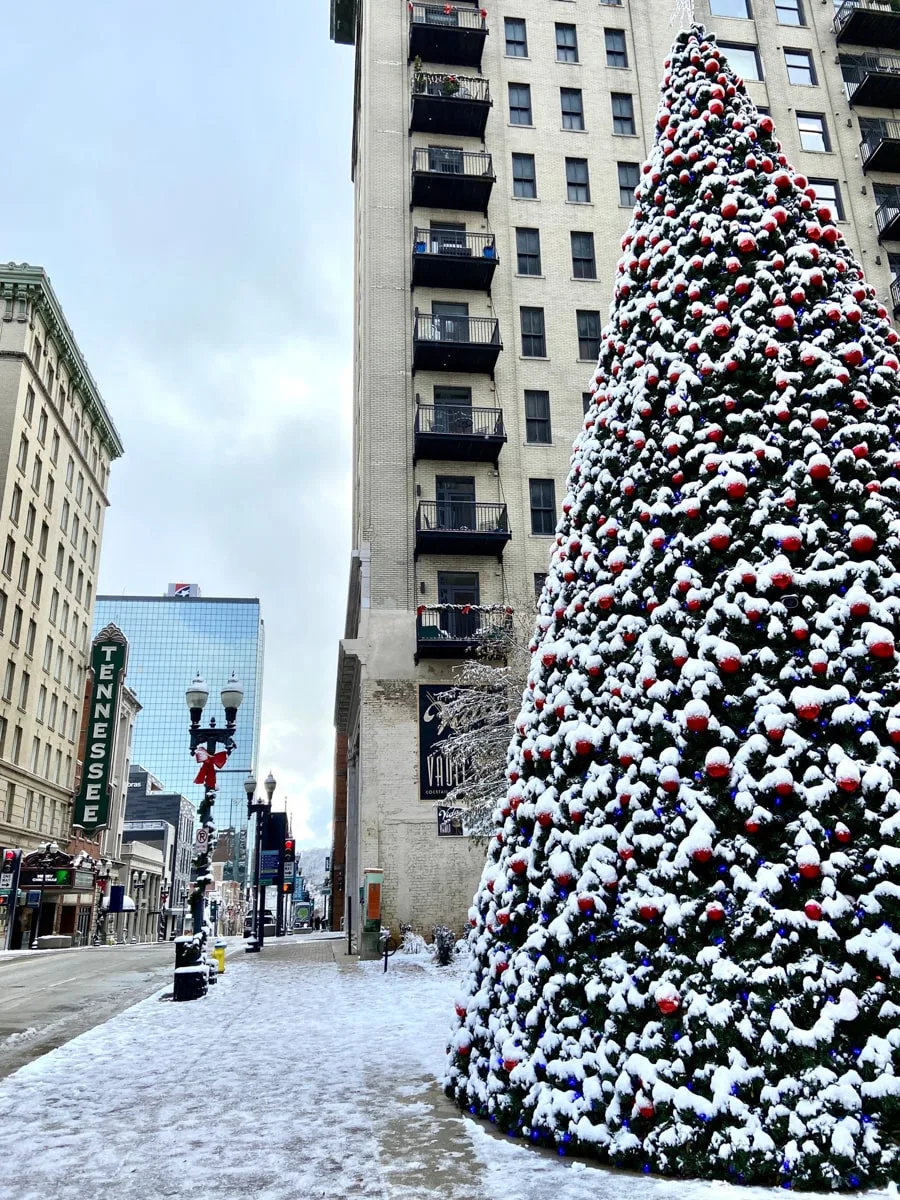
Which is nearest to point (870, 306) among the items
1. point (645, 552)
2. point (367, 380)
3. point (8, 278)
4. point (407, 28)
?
point (645, 552)

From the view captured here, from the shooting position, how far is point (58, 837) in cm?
5494

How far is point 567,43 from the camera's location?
113 ft

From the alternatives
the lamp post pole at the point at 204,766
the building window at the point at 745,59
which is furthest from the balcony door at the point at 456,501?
the building window at the point at 745,59

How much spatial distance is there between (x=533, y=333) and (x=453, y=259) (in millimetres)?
3803

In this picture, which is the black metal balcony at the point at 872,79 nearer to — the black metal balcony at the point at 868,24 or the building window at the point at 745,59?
the black metal balcony at the point at 868,24

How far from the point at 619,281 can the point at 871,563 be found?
355cm

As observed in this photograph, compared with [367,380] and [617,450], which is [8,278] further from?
[617,450]

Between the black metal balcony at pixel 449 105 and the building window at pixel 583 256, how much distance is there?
17.4ft

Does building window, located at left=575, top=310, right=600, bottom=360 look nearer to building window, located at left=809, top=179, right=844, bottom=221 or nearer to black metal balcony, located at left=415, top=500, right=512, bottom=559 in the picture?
black metal balcony, located at left=415, top=500, right=512, bottom=559

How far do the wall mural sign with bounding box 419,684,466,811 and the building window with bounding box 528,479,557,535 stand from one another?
6533mm

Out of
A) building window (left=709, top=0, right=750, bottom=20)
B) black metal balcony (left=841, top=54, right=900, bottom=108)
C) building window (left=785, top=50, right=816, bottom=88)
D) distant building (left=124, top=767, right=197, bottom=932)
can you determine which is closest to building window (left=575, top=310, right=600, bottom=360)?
building window (left=785, top=50, right=816, bottom=88)

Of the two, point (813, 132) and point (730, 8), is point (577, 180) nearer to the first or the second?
point (813, 132)

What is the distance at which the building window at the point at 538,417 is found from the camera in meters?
29.5

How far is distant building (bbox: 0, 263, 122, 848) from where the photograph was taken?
48500mm
